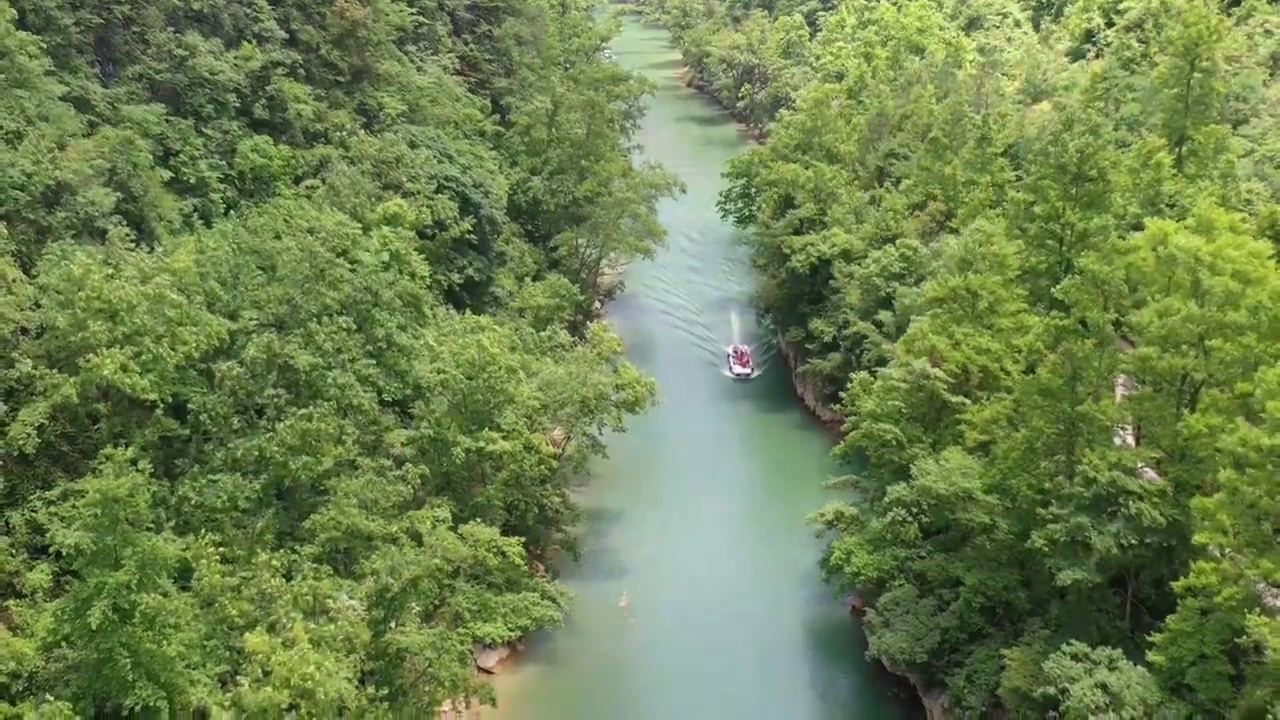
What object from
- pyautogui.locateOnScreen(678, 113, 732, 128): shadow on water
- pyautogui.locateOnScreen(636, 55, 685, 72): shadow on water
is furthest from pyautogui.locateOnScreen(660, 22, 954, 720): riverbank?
pyautogui.locateOnScreen(636, 55, 685, 72): shadow on water

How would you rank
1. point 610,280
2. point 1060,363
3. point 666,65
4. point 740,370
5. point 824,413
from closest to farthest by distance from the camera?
point 1060,363 < point 824,413 < point 740,370 < point 610,280 < point 666,65

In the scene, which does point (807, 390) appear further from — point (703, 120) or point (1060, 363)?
point (703, 120)

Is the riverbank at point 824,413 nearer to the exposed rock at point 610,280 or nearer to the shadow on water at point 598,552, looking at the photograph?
the shadow on water at point 598,552

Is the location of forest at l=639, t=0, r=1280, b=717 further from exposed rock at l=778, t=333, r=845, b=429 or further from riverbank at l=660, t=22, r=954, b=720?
exposed rock at l=778, t=333, r=845, b=429

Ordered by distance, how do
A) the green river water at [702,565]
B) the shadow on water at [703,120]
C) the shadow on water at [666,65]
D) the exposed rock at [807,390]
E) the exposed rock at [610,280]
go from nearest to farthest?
the green river water at [702,565] < the exposed rock at [807,390] < the exposed rock at [610,280] < the shadow on water at [703,120] < the shadow on water at [666,65]

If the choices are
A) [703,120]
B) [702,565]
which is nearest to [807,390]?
[702,565]

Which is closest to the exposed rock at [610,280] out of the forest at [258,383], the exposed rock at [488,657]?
the forest at [258,383]

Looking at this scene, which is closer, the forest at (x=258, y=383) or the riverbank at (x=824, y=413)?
the forest at (x=258, y=383)
